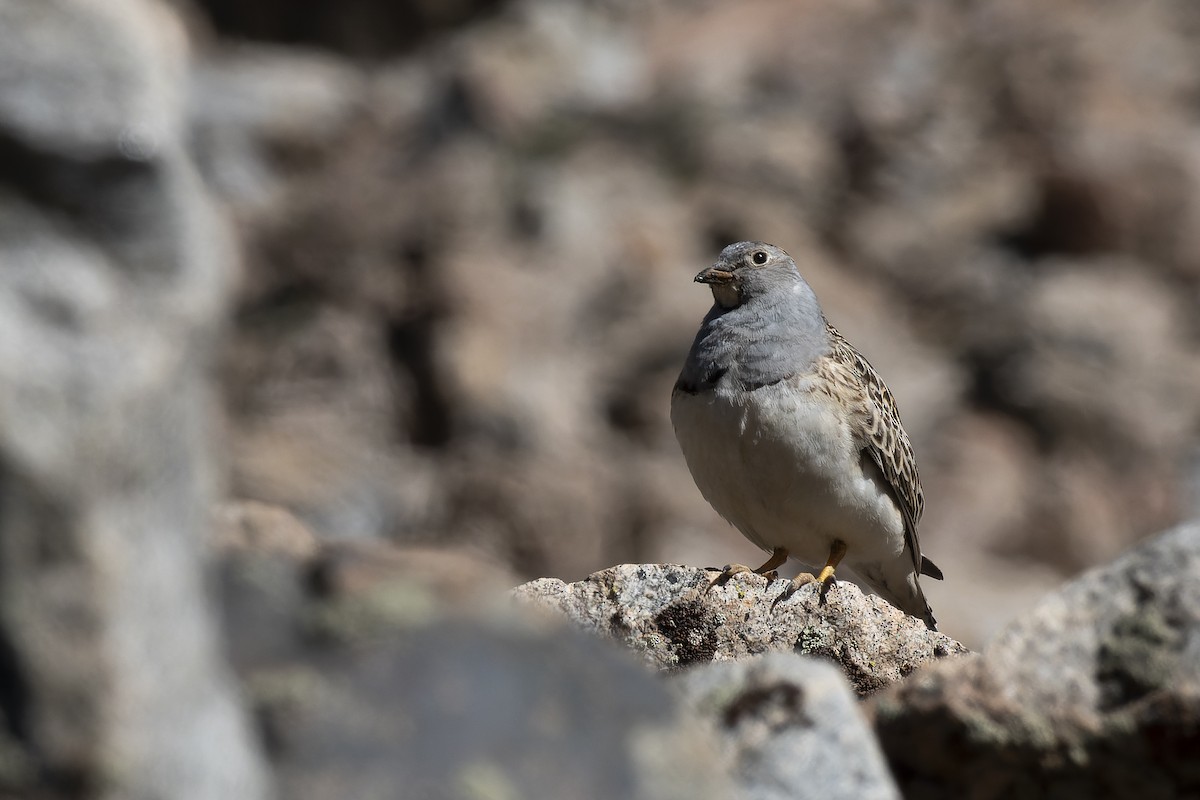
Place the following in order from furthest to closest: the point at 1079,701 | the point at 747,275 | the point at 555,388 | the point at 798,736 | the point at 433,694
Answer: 1. the point at 555,388
2. the point at 747,275
3. the point at 1079,701
4. the point at 798,736
5. the point at 433,694

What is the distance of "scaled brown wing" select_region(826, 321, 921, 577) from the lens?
26.6ft

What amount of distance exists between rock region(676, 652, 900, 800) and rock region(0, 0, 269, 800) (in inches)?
54.7

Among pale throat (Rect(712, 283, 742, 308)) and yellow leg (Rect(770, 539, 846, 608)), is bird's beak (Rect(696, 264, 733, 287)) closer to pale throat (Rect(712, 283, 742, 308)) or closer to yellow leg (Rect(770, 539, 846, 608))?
pale throat (Rect(712, 283, 742, 308))

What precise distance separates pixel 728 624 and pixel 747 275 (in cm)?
316

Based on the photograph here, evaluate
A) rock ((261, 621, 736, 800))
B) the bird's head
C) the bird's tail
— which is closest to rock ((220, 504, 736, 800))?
rock ((261, 621, 736, 800))

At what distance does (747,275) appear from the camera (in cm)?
876

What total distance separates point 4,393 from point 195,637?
657 mm

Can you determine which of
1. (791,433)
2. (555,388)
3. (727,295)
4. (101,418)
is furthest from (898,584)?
(555,388)

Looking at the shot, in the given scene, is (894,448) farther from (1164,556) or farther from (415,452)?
(415,452)

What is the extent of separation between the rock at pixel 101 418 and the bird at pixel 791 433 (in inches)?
189

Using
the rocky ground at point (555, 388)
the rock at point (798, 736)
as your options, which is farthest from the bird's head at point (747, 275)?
the rock at point (798, 736)

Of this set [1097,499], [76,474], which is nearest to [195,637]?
[76,474]

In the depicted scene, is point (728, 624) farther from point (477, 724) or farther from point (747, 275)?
point (747, 275)

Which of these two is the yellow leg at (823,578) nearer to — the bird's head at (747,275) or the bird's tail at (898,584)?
the bird's tail at (898,584)
